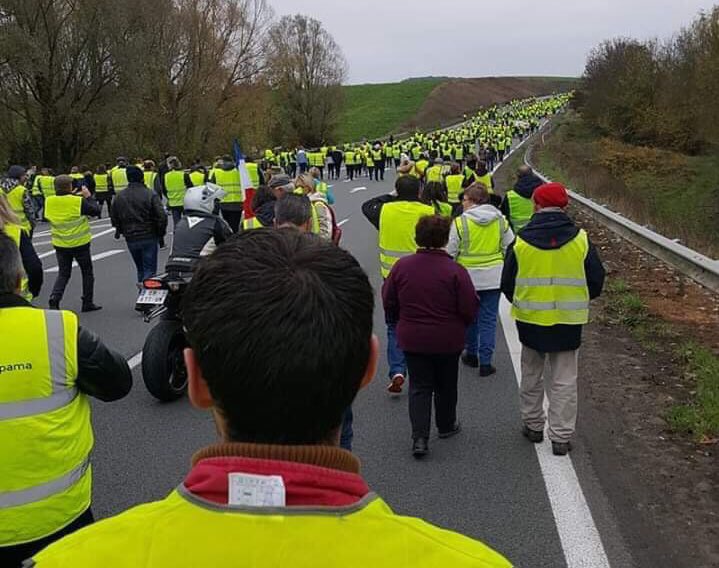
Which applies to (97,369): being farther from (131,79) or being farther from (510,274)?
(131,79)

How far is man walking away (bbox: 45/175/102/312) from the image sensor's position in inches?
395

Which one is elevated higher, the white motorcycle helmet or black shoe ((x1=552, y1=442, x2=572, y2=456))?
the white motorcycle helmet

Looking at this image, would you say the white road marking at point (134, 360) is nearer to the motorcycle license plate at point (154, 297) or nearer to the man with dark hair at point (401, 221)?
the motorcycle license plate at point (154, 297)

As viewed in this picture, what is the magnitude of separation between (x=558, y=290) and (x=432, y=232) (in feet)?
3.34

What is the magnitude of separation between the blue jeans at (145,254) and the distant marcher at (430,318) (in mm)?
5620

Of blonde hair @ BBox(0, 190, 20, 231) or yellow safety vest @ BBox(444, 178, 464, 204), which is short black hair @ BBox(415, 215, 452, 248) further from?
yellow safety vest @ BBox(444, 178, 464, 204)

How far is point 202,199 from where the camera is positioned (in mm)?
6852

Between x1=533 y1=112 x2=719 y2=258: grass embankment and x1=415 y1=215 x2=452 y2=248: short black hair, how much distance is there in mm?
11011

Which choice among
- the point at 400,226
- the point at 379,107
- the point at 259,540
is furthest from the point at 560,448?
the point at 379,107

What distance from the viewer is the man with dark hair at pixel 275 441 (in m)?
1.17

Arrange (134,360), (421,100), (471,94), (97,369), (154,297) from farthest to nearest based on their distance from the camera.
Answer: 1. (471,94)
2. (421,100)
3. (134,360)
4. (154,297)
5. (97,369)

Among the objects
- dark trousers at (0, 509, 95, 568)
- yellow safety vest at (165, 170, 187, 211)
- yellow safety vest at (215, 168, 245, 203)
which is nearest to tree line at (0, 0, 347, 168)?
yellow safety vest at (165, 170, 187, 211)

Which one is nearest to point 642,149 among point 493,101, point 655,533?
point 655,533

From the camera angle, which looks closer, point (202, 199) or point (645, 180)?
point (202, 199)
